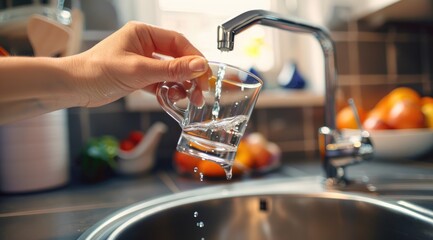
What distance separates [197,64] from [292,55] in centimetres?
95

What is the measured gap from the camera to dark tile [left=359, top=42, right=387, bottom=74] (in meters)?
1.26

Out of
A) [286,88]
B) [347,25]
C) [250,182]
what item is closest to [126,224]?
[250,182]

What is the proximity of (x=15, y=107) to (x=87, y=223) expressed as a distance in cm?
20

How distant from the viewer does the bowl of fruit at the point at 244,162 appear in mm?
870

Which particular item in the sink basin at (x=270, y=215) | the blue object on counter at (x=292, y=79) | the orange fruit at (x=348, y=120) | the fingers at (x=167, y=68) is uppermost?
the blue object on counter at (x=292, y=79)

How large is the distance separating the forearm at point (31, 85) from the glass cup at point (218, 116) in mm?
141

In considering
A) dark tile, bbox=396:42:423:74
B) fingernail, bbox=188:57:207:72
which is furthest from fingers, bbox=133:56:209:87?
dark tile, bbox=396:42:423:74

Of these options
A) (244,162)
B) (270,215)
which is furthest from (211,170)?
(270,215)

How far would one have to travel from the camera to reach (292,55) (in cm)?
135

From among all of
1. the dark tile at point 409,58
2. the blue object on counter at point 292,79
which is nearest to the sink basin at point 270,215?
the blue object on counter at point 292,79

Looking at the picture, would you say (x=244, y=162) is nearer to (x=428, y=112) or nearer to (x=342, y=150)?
(x=342, y=150)

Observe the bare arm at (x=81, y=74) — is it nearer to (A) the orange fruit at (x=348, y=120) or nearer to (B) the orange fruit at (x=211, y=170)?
(B) the orange fruit at (x=211, y=170)

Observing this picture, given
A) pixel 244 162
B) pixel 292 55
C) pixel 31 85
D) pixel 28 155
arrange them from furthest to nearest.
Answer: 1. pixel 292 55
2. pixel 244 162
3. pixel 28 155
4. pixel 31 85

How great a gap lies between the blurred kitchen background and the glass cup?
0.54 meters
